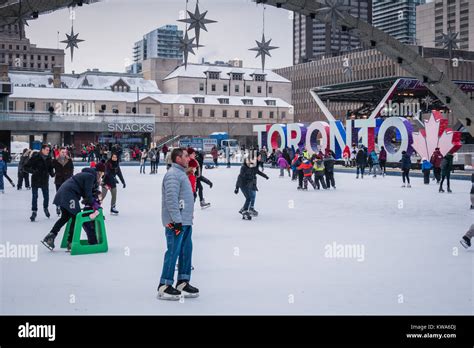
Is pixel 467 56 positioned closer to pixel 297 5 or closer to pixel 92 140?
pixel 92 140

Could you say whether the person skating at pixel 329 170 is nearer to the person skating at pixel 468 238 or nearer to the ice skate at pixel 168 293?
the person skating at pixel 468 238

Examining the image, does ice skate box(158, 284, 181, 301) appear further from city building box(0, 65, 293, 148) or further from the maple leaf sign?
city building box(0, 65, 293, 148)

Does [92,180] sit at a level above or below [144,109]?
below

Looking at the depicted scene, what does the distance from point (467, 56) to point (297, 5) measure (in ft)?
341

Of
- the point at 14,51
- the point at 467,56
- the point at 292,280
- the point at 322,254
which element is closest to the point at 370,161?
the point at 322,254

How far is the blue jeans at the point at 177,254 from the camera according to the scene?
6434 mm

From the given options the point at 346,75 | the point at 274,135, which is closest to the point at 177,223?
the point at 274,135

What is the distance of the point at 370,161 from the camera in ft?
102

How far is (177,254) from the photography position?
6445mm

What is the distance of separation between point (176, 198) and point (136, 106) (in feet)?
240

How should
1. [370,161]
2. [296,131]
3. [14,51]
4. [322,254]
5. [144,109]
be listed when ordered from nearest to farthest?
[322,254], [370,161], [296,131], [144,109], [14,51]

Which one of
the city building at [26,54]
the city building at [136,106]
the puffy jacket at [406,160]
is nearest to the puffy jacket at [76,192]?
the puffy jacket at [406,160]

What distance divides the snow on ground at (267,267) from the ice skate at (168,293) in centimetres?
14

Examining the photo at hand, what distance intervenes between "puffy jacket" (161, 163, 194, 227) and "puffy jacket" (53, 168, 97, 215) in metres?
3.07
